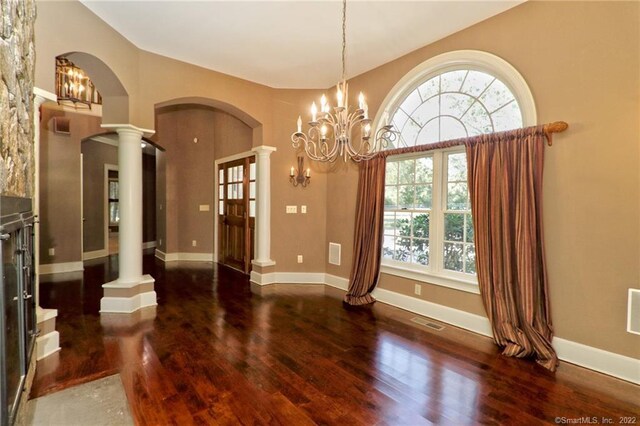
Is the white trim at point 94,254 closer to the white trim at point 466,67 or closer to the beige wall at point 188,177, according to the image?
the beige wall at point 188,177

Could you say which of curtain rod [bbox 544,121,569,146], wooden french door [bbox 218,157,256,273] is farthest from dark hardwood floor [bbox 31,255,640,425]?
wooden french door [bbox 218,157,256,273]

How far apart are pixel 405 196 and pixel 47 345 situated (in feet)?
12.6

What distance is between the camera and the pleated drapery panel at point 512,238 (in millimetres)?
2654

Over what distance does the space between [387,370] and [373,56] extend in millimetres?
3519

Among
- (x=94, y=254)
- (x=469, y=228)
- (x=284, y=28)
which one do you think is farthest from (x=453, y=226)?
(x=94, y=254)

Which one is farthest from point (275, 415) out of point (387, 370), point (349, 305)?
point (349, 305)

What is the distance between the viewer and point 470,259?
3281 mm

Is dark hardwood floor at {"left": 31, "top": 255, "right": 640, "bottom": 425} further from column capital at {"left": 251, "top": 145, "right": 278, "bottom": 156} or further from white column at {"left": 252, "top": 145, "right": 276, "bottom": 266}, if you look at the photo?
column capital at {"left": 251, "top": 145, "right": 278, "bottom": 156}

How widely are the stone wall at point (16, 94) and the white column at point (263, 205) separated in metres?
3.07

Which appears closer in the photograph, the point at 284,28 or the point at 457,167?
the point at 284,28

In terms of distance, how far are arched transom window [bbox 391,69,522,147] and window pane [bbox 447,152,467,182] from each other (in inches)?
8.5

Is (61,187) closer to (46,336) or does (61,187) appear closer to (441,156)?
(46,336)

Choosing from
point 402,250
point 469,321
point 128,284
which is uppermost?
point 402,250

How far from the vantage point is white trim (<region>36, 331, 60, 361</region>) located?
244 centimetres
